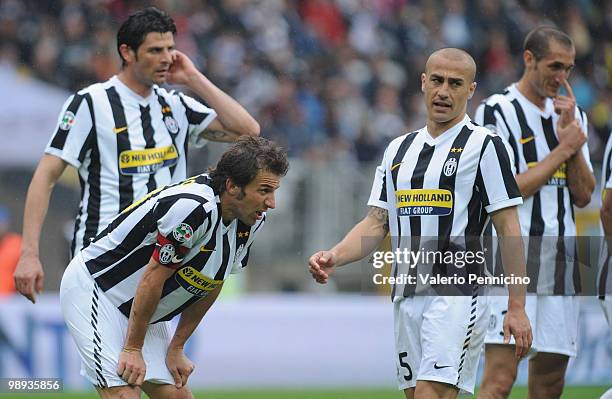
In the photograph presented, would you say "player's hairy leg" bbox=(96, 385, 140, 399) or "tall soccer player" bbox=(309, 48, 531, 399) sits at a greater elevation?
"tall soccer player" bbox=(309, 48, 531, 399)

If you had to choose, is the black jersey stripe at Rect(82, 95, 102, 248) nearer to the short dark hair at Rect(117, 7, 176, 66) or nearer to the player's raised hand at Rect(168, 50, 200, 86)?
the short dark hair at Rect(117, 7, 176, 66)

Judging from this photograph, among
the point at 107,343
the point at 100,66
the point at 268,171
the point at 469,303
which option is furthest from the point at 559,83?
the point at 100,66

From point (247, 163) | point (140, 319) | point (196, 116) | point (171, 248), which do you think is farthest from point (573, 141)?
point (140, 319)

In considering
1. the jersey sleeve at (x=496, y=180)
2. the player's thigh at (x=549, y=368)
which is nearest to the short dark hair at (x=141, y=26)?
the jersey sleeve at (x=496, y=180)

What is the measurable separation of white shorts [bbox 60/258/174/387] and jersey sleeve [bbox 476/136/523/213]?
1.66 meters

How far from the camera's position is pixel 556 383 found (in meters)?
6.14

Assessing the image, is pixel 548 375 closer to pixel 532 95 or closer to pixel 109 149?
pixel 532 95

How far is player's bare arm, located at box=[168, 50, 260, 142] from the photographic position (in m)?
6.14

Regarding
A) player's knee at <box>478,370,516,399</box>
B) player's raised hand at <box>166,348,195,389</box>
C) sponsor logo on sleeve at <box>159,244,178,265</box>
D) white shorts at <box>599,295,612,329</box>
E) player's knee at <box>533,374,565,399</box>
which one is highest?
sponsor logo on sleeve at <box>159,244,178,265</box>

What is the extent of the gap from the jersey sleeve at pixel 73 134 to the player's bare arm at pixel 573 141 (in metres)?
2.66

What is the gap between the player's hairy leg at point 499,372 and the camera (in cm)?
583

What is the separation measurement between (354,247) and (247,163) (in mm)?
844

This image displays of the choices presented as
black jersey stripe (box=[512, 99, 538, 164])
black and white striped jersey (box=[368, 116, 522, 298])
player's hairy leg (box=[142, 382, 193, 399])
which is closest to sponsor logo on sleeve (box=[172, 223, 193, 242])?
player's hairy leg (box=[142, 382, 193, 399])

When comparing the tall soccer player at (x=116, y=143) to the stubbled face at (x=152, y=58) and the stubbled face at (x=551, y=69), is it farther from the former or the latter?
the stubbled face at (x=551, y=69)
